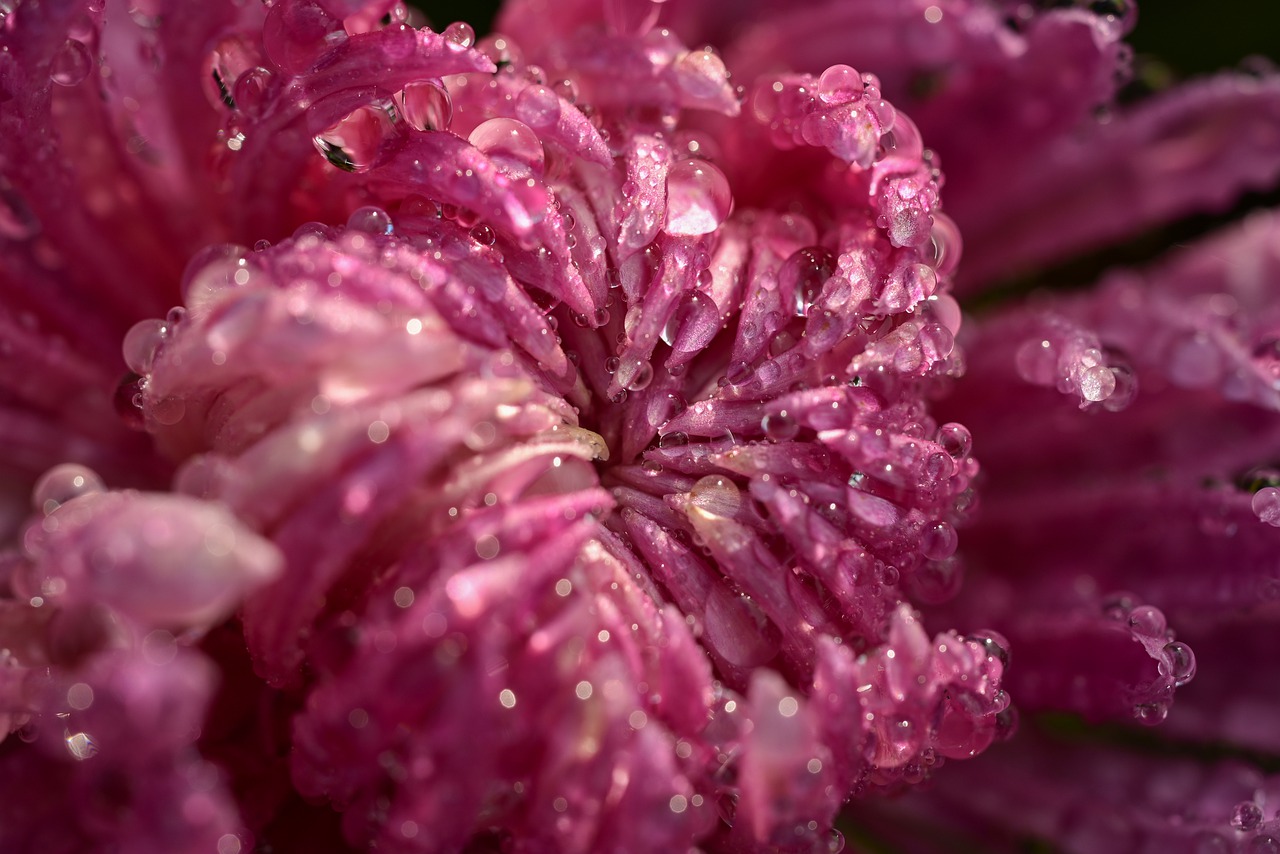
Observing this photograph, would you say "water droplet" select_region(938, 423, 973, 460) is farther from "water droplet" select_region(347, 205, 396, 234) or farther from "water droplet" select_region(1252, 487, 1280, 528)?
"water droplet" select_region(347, 205, 396, 234)

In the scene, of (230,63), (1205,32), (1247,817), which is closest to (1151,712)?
(1247,817)

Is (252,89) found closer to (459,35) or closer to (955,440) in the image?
(459,35)

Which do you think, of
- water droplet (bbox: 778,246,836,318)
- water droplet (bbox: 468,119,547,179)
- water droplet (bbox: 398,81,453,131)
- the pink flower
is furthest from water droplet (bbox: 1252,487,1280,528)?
water droplet (bbox: 398,81,453,131)

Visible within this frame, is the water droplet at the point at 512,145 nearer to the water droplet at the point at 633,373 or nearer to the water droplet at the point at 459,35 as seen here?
the water droplet at the point at 459,35

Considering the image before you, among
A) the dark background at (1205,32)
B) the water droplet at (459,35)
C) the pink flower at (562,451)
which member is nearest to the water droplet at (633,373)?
the pink flower at (562,451)

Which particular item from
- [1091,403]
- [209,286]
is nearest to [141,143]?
[209,286]

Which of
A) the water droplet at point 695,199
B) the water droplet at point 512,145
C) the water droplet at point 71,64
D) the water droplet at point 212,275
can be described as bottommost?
the water droplet at point 695,199

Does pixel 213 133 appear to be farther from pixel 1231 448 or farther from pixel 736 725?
pixel 1231 448
